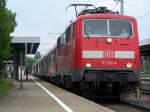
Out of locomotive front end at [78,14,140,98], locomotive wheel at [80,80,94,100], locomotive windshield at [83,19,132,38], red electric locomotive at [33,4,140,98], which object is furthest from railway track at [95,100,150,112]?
locomotive windshield at [83,19,132,38]

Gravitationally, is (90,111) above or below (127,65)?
below

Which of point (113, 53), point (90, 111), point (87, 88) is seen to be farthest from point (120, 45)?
point (90, 111)

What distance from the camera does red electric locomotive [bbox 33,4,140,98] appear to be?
21.0 m

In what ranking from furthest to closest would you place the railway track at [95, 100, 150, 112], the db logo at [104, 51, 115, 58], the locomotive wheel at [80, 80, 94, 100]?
1. the locomotive wheel at [80, 80, 94, 100]
2. the db logo at [104, 51, 115, 58]
3. the railway track at [95, 100, 150, 112]

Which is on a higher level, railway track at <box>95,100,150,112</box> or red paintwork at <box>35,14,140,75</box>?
red paintwork at <box>35,14,140,75</box>

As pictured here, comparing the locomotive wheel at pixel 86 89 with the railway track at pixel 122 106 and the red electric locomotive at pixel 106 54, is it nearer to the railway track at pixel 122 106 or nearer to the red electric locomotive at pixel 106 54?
the red electric locomotive at pixel 106 54

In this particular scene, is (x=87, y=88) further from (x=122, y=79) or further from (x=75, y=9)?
(x=75, y=9)

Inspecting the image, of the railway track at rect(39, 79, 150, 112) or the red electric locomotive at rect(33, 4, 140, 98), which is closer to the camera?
the railway track at rect(39, 79, 150, 112)

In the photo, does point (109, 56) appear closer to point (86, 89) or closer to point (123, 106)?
point (86, 89)

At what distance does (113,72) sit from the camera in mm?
21141

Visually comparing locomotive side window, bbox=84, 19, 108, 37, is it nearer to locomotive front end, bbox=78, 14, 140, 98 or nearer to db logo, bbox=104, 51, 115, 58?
locomotive front end, bbox=78, 14, 140, 98

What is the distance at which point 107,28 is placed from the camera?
21906mm

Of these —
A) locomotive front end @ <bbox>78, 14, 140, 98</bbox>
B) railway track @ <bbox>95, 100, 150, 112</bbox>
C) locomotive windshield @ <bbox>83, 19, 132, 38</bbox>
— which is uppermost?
locomotive windshield @ <bbox>83, 19, 132, 38</bbox>

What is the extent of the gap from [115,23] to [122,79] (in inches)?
98.6
